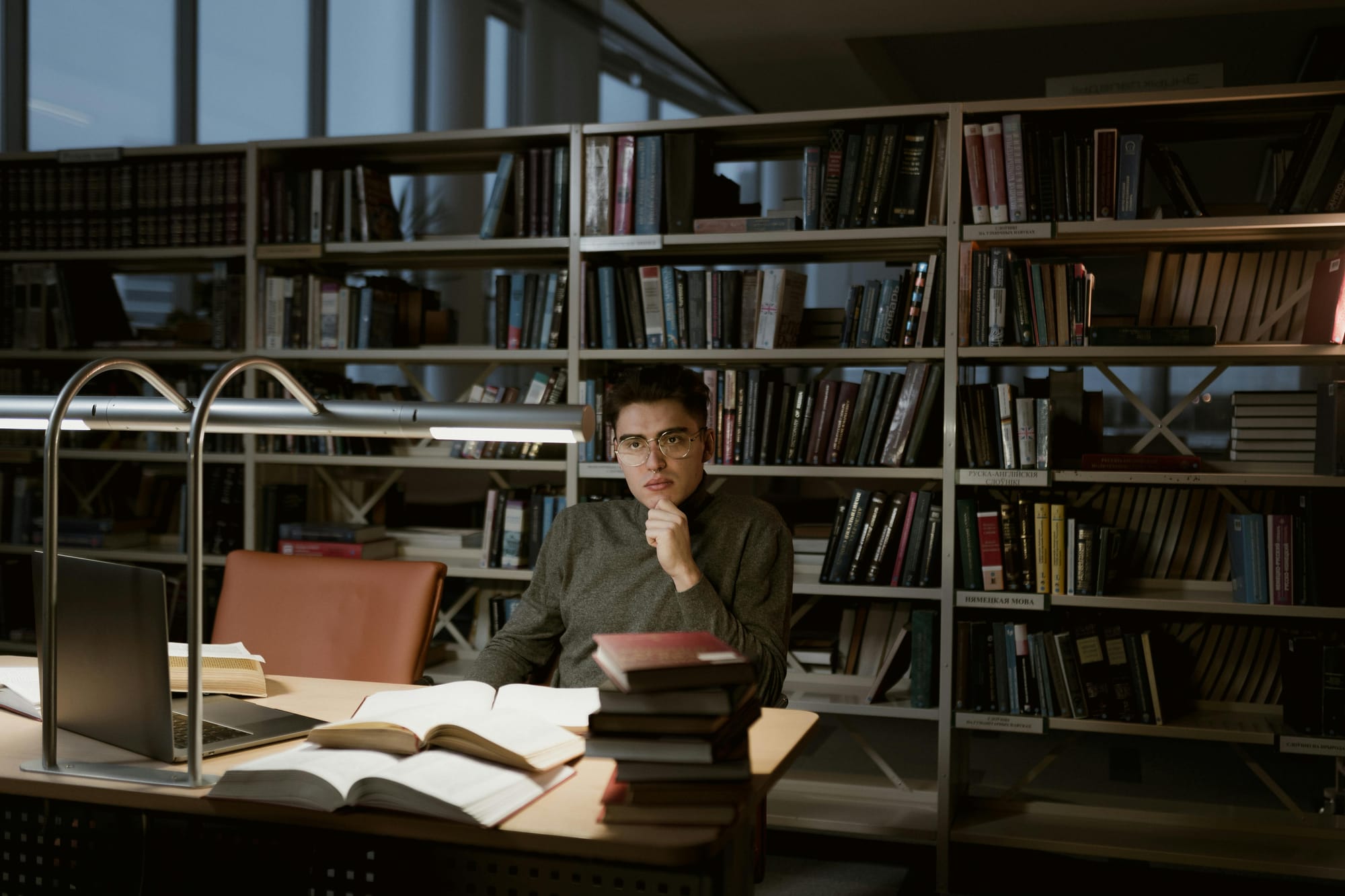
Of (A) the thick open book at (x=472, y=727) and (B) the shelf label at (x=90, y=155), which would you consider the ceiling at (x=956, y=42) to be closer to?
(B) the shelf label at (x=90, y=155)

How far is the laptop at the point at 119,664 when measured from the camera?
1224 mm

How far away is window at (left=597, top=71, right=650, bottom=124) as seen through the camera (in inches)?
204

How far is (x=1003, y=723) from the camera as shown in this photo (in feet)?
9.05

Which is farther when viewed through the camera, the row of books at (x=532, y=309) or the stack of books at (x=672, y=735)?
the row of books at (x=532, y=309)

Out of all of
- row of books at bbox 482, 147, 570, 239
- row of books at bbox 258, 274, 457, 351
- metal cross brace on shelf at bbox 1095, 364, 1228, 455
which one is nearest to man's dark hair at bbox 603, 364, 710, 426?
row of books at bbox 482, 147, 570, 239

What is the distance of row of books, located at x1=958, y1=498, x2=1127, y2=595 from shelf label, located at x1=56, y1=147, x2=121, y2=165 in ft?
9.31

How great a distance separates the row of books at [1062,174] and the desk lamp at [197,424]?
73.9 inches

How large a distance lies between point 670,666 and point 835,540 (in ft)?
6.10

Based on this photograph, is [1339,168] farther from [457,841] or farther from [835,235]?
[457,841]

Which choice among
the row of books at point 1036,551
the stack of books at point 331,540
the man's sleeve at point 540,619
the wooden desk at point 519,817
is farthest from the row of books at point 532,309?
the wooden desk at point 519,817

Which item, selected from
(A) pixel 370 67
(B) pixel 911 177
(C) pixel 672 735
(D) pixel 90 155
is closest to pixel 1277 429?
(B) pixel 911 177

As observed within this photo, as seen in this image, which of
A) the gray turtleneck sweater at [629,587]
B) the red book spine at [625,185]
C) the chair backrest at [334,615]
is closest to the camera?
the gray turtleneck sweater at [629,587]

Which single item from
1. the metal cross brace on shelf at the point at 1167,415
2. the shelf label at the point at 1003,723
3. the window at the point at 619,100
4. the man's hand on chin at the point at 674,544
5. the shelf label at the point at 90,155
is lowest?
the shelf label at the point at 1003,723

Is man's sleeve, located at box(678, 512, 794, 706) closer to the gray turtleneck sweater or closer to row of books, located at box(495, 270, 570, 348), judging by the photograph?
the gray turtleneck sweater
